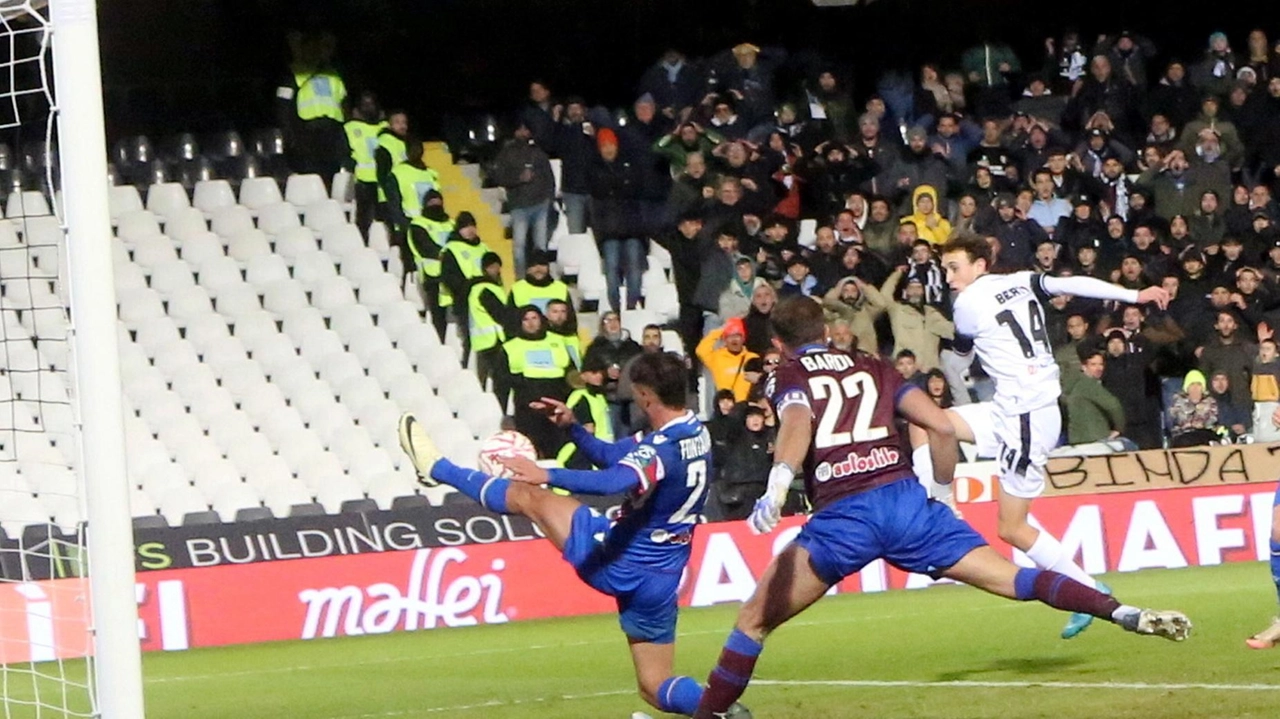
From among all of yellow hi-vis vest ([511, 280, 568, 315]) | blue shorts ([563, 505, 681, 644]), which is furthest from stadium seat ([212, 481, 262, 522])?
blue shorts ([563, 505, 681, 644])

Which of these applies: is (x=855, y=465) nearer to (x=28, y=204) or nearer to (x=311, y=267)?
(x=311, y=267)

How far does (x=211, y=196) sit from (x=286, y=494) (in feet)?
11.2

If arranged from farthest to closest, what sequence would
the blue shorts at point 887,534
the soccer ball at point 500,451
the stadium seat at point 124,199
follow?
the stadium seat at point 124,199 → the soccer ball at point 500,451 → the blue shorts at point 887,534

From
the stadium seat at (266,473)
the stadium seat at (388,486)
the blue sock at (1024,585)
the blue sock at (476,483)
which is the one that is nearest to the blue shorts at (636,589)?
the blue sock at (476,483)

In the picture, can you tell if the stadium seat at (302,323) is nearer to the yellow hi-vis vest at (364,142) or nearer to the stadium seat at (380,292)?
the stadium seat at (380,292)

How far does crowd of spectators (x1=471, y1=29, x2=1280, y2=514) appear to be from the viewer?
15133 millimetres

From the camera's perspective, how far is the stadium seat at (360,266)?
17.0 meters

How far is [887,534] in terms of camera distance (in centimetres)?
707

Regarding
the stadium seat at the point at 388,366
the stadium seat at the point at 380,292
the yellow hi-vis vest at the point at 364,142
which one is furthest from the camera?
the yellow hi-vis vest at the point at 364,142

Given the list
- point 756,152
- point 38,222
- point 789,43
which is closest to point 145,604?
point 38,222

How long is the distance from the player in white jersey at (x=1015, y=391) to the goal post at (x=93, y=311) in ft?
17.7

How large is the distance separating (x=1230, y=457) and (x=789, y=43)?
6.94 m

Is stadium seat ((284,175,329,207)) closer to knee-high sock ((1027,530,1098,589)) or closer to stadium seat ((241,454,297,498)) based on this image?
stadium seat ((241,454,297,498))

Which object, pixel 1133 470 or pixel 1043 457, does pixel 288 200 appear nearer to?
pixel 1133 470
